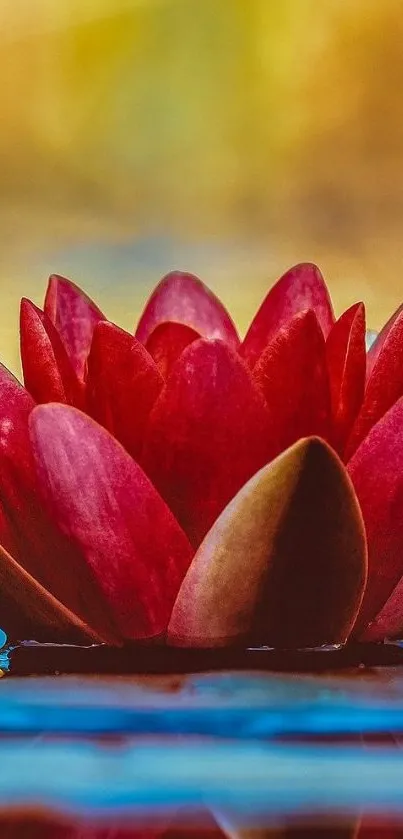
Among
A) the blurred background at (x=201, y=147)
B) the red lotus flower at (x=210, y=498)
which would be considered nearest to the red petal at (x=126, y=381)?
the red lotus flower at (x=210, y=498)

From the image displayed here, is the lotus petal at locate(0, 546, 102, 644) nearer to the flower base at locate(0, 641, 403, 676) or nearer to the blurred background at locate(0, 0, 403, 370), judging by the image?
the flower base at locate(0, 641, 403, 676)

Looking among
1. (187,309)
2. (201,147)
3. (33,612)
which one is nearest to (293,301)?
(187,309)

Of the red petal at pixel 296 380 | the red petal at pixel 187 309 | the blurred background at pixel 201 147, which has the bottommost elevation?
the red petal at pixel 296 380

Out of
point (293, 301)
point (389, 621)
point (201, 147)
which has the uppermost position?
point (201, 147)

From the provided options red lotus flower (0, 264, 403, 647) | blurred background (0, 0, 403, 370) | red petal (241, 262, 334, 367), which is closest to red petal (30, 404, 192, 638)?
red lotus flower (0, 264, 403, 647)

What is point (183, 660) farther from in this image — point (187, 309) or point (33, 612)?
point (187, 309)

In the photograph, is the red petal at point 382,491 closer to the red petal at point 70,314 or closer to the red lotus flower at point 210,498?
the red lotus flower at point 210,498

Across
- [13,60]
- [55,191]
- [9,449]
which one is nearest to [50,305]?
[9,449]
